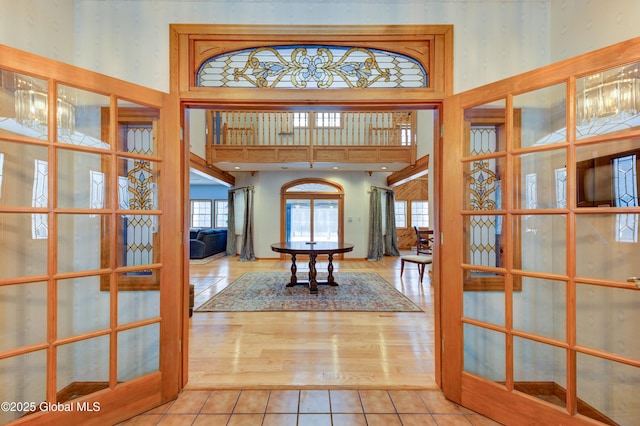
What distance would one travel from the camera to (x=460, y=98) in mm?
1722

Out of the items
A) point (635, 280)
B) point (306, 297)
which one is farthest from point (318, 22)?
point (306, 297)

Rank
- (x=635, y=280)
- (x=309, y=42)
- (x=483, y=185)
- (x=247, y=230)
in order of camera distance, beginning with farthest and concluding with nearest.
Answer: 1. (x=247, y=230)
2. (x=309, y=42)
3. (x=483, y=185)
4. (x=635, y=280)

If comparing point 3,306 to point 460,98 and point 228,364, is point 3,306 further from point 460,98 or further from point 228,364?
point 460,98

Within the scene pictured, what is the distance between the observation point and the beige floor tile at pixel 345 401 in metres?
1.67

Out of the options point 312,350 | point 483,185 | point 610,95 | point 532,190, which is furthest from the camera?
point 312,350

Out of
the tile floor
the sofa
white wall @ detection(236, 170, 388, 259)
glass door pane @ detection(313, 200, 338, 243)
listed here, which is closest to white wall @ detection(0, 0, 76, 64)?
the tile floor

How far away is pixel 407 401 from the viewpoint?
5.74 feet

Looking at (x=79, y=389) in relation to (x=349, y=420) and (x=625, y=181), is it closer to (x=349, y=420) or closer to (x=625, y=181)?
(x=349, y=420)

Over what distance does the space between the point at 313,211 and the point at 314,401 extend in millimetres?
6590

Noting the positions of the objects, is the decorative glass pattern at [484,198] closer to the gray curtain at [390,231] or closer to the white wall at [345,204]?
the white wall at [345,204]

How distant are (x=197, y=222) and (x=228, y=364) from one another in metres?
10.0

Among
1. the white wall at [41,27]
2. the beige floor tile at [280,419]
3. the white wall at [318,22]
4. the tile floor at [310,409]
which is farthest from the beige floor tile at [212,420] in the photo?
the white wall at [41,27]

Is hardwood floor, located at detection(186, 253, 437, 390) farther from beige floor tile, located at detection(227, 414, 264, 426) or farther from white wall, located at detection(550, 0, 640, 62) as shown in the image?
white wall, located at detection(550, 0, 640, 62)

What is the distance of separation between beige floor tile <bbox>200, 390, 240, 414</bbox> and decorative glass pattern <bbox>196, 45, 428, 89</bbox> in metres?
2.09
